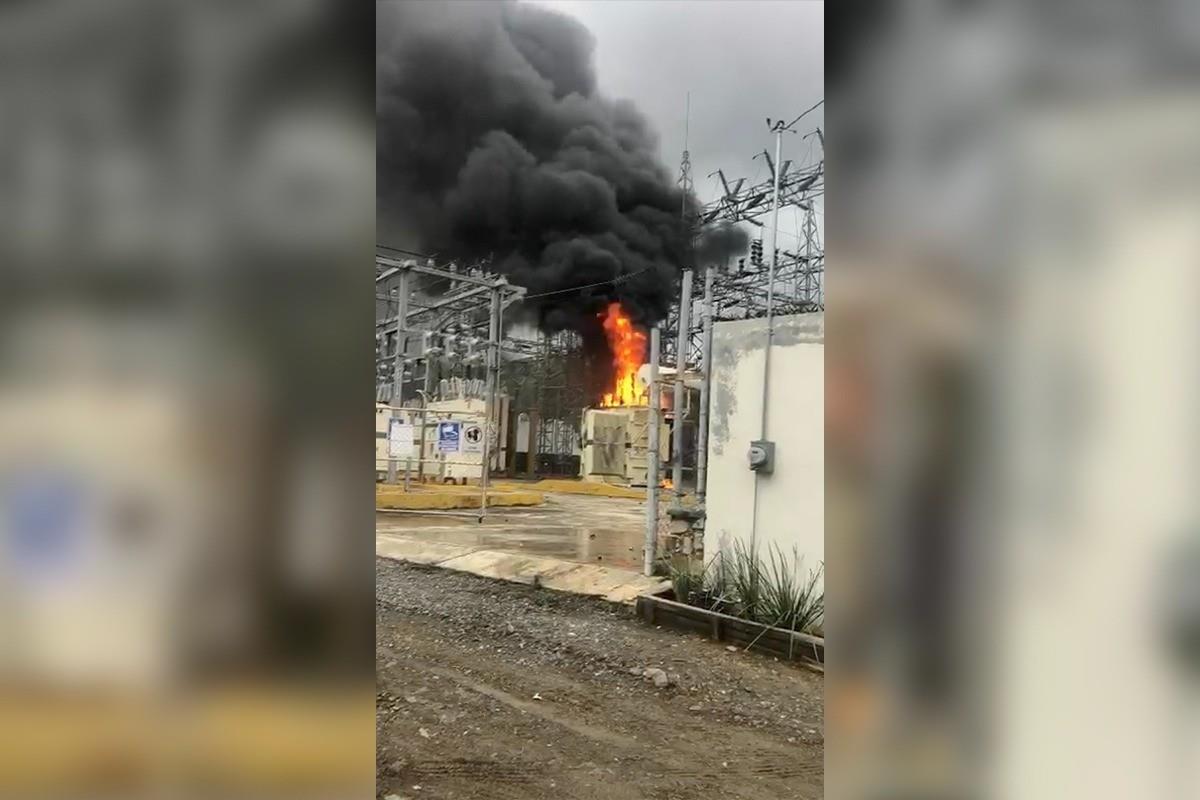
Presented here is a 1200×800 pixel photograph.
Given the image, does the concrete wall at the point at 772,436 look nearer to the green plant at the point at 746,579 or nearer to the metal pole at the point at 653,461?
the green plant at the point at 746,579

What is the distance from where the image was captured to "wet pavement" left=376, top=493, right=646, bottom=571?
Answer: 32.6 feet

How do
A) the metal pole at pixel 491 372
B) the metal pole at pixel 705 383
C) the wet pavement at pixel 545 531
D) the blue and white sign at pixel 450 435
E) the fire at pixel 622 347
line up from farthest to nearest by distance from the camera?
the fire at pixel 622 347, the blue and white sign at pixel 450 435, the metal pole at pixel 491 372, the wet pavement at pixel 545 531, the metal pole at pixel 705 383

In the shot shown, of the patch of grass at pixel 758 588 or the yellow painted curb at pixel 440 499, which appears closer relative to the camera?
the patch of grass at pixel 758 588

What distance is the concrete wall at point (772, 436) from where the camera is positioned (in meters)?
6.01

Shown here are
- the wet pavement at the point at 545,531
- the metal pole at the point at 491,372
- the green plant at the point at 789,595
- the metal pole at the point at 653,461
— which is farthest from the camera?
the metal pole at the point at 491,372

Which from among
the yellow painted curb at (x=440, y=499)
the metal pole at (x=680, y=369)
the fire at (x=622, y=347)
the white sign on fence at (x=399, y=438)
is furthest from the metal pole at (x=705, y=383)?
the fire at (x=622, y=347)

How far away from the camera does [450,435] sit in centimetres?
1371
